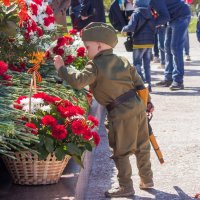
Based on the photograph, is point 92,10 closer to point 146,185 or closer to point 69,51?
point 69,51

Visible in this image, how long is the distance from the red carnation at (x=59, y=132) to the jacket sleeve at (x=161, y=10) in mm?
5739

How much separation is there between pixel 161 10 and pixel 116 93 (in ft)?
16.7

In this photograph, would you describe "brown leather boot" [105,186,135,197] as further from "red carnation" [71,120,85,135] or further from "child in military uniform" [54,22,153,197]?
"red carnation" [71,120,85,135]

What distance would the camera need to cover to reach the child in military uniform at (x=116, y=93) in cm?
561

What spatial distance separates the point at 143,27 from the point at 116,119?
5.12 m

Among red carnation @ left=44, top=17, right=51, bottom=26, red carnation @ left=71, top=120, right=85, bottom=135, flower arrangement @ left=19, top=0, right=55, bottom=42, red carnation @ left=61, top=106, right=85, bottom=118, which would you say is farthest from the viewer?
red carnation @ left=44, top=17, right=51, bottom=26

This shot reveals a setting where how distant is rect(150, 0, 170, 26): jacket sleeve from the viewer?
10.5 m

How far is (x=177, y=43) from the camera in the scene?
11141mm

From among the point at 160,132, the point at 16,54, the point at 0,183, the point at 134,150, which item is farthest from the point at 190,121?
the point at 0,183

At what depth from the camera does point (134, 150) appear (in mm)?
5785

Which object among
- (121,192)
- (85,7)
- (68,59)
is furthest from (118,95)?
(85,7)

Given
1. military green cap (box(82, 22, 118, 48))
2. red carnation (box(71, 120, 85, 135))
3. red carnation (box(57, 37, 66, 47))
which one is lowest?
red carnation (box(71, 120, 85, 135))

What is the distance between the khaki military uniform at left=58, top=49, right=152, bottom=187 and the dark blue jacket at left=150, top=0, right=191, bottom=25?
488 centimetres

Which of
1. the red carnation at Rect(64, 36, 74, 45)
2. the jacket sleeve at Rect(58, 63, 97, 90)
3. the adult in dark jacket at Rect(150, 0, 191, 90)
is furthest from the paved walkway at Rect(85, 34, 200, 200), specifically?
the red carnation at Rect(64, 36, 74, 45)
